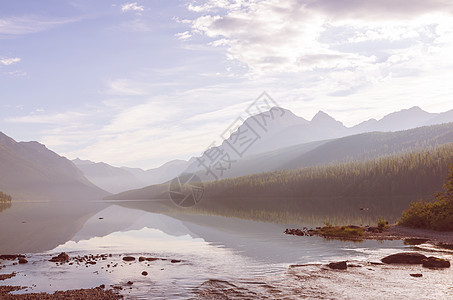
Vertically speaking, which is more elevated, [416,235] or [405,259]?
[405,259]

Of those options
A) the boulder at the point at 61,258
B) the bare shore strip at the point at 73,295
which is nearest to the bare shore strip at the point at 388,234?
the boulder at the point at 61,258

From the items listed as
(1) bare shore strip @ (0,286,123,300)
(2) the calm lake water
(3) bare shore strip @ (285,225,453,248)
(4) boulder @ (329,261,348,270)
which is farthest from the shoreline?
(1) bare shore strip @ (0,286,123,300)

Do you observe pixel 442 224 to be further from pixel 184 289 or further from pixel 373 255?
pixel 184 289

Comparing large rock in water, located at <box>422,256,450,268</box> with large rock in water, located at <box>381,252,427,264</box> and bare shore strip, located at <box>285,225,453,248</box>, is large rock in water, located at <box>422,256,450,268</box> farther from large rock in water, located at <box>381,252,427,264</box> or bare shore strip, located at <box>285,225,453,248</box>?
bare shore strip, located at <box>285,225,453,248</box>

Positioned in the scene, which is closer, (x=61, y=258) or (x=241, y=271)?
(x=241, y=271)

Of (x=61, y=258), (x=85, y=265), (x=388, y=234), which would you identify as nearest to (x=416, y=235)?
(x=388, y=234)

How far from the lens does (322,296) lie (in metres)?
23.8

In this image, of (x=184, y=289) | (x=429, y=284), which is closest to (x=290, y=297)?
(x=184, y=289)

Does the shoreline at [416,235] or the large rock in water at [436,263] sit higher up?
the large rock in water at [436,263]

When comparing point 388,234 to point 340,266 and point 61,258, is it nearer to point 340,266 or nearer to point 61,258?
point 340,266

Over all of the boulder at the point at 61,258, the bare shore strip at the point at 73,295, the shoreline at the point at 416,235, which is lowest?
the shoreline at the point at 416,235

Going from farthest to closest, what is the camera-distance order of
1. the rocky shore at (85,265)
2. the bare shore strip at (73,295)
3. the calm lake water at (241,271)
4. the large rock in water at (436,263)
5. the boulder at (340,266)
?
the boulder at (340,266)
the large rock in water at (436,263)
the calm lake water at (241,271)
the rocky shore at (85,265)
the bare shore strip at (73,295)

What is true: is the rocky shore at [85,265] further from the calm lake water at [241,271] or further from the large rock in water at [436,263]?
the large rock in water at [436,263]

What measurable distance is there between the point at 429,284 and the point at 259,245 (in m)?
23.2
